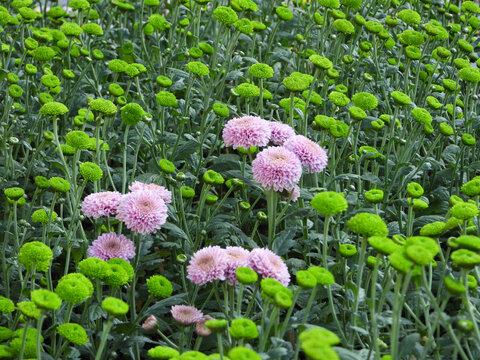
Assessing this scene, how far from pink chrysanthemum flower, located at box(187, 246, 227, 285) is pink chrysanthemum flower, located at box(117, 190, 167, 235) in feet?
0.69

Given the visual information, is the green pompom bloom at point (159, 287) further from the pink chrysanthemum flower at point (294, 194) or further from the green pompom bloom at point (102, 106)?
the green pompom bloom at point (102, 106)

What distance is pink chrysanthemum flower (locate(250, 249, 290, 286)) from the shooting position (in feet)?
6.75

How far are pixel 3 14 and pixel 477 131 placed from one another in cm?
269

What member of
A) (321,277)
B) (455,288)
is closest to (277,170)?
(321,277)

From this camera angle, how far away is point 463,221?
85.6 inches

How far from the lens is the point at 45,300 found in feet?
5.65

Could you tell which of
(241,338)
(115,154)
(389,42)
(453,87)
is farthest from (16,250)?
(389,42)

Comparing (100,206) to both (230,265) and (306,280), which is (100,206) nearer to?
(230,265)

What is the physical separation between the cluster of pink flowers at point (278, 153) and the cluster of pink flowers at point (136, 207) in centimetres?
35

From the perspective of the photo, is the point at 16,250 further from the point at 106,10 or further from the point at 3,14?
the point at 106,10

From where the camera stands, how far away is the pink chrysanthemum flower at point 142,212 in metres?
2.26

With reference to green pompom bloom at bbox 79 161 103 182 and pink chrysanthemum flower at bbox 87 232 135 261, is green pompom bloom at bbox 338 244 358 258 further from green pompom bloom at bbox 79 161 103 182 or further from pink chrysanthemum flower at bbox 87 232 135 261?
green pompom bloom at bbox 79 161 103 182

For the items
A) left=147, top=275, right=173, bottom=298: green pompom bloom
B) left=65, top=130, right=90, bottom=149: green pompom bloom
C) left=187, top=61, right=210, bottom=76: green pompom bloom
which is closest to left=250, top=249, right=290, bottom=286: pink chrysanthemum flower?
left=147, top=275, right=173, bottom=298: green pompom bloom

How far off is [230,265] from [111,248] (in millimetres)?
480
